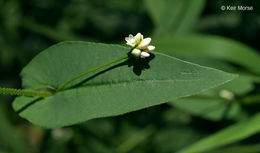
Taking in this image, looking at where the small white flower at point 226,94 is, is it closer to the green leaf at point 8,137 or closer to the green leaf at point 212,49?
the green leaf at point 212,49

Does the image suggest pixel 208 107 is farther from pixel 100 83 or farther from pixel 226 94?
pixel 100 83

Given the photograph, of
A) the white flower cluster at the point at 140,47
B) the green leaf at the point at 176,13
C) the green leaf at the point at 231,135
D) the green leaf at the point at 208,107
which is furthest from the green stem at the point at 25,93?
the green leaf at the point at 176,13

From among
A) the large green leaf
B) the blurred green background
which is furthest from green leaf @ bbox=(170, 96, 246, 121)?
the large green leaf

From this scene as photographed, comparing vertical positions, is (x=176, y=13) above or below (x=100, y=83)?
above

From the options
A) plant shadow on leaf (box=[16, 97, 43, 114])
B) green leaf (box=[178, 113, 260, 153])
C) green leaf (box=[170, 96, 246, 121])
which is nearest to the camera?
plant shadow on leaf (box=[16, 97, 43, 114])

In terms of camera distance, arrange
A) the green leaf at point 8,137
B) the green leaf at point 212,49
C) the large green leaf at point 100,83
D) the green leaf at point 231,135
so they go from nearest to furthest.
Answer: the large green leaf at point 100,83
the green leaf at point 231,135
the green leaf at point 212,49
the green leaf at point 8,137

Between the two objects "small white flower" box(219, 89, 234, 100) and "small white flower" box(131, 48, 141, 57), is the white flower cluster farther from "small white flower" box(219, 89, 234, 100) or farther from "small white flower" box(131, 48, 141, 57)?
"small white flower" box(219, 89, 234, 100)

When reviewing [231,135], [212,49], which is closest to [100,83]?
[231,135]
